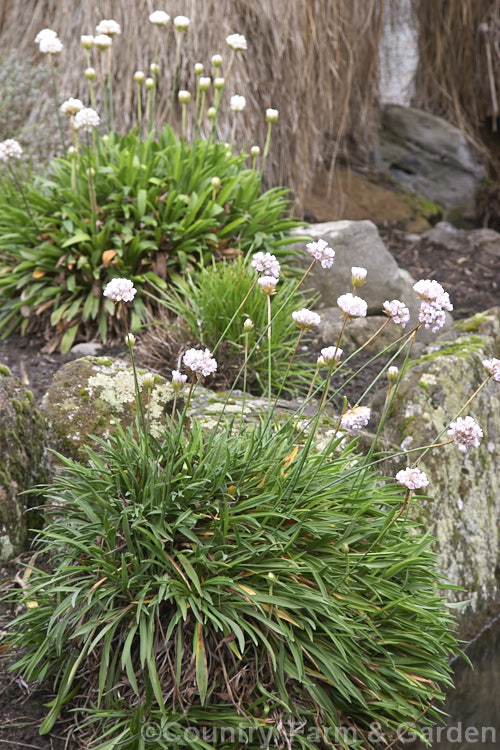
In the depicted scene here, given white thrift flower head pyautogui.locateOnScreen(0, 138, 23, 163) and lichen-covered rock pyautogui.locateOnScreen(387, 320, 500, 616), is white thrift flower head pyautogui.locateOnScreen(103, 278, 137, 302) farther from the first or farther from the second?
white thrift flower head pyautogui.locateOnScreen(0, 138, 23, 163)

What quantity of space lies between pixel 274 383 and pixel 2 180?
8.53 feet

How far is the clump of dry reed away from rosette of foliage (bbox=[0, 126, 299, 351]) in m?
1.61

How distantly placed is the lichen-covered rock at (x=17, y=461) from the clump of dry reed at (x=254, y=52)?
387cm

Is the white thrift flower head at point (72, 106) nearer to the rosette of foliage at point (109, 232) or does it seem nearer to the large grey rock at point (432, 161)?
Answer: the rosette of foliage at point (109, 232)

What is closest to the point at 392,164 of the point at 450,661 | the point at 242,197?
the point at 242,197

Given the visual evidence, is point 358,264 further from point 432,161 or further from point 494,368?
point 432,161

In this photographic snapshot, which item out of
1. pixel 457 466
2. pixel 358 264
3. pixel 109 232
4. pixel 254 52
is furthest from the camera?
pixel 254 52

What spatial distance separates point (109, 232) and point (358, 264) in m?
1.66

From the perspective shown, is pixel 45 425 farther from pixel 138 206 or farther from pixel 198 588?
pixel 138 206

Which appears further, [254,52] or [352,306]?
[254,52]

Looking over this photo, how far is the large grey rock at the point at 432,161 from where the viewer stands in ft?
26.7

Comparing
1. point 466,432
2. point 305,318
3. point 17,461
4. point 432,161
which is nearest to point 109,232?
point 17,461

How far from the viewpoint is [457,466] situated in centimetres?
353

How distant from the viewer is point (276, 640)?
2170mm
